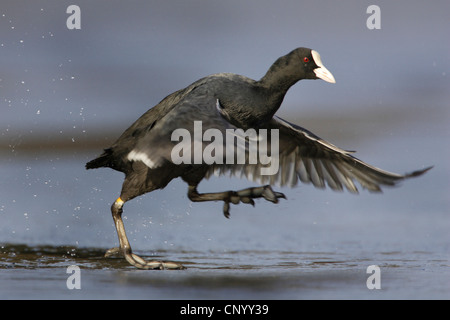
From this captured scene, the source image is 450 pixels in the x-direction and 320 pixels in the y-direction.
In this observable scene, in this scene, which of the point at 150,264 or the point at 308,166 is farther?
the point at 308,166

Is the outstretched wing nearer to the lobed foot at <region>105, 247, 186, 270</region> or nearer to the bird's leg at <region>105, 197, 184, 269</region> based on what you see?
the bird's leg at <region>105, 197, 184, 269</region>

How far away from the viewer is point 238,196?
603 cm

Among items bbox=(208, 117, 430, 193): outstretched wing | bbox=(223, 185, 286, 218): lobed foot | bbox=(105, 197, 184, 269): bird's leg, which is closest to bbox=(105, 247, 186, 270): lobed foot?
bbox=(105, 197, 184, 269): bird's leg

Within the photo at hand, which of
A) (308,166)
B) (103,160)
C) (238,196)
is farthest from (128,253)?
(308,166)

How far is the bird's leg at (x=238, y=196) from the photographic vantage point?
5848 millimetres

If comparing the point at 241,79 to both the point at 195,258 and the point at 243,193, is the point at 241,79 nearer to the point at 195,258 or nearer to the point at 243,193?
the point at 243,193

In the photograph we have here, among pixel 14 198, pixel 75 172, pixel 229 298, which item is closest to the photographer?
pixel 229 298

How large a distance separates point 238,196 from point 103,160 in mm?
1107

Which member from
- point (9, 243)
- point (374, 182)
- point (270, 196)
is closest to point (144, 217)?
point (9, 243)

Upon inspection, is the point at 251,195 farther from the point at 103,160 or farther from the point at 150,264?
the point at 103,160

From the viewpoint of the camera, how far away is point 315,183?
21.7ft

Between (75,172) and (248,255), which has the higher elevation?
(75,172)

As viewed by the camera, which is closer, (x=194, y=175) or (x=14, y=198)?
(x=194, y=175)

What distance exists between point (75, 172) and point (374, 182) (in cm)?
384
